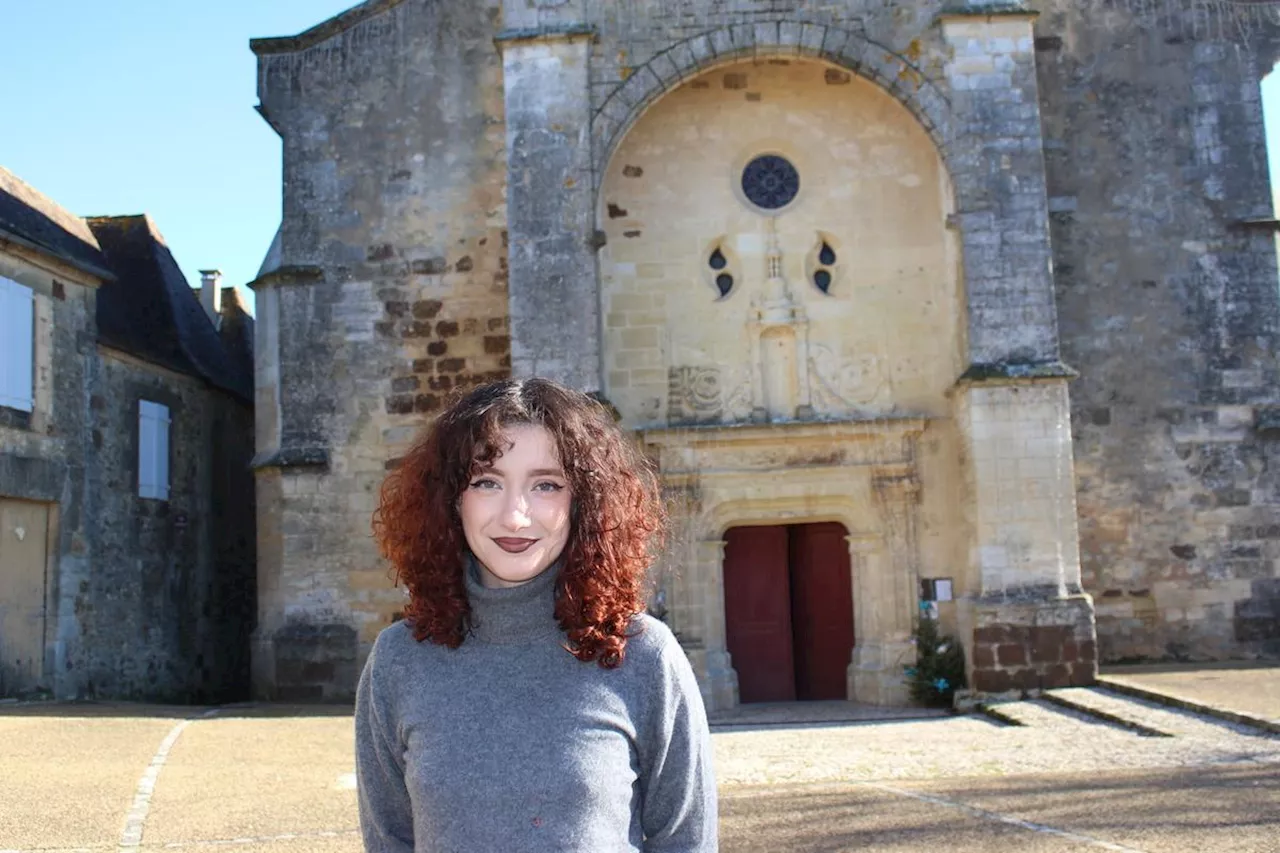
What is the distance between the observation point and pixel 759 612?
12.4 metres

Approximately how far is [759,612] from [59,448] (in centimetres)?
661

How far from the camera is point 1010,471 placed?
11.2m

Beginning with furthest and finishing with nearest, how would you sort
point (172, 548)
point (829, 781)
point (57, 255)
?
point (172, 548), point (57, 255), point (829, 781)

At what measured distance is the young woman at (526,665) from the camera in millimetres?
1962

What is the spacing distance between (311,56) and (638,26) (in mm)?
3357

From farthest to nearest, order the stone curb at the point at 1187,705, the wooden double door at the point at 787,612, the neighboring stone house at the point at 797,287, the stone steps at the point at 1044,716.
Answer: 1. the wooden double door at the point at 787,612
2. the neighboring stone house at the point at 797,287
3. the stone steps at the point at 1044,716
4. the stone curb at the point at 1187,705

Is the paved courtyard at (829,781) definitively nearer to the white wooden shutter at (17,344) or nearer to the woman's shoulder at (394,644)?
the white wooden shutter at (17,344)

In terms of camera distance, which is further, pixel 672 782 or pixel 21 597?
pixel 21 597

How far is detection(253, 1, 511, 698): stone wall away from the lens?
1252 centimetres

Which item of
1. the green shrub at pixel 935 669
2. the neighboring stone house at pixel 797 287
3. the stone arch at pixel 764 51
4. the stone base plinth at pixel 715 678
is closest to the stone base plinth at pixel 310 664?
the neighboring stone house at pixel 797 287

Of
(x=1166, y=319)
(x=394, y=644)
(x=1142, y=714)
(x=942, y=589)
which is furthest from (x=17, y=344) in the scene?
(x=394, y=644)

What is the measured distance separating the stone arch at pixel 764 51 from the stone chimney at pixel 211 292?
959 centimetres

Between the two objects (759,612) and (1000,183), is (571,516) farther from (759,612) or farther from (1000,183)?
(759,612)

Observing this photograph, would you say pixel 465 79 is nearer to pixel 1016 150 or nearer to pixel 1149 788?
pixel 1016 150
